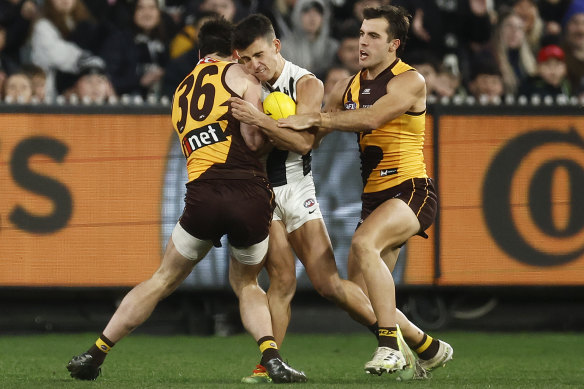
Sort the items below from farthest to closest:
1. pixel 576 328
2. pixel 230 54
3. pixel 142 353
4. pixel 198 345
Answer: pixel 576 328, pixel 198 345, pixel 142 353, pixel 230 54

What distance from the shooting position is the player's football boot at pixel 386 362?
7090 mm

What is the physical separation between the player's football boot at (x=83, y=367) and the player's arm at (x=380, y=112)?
1.89m

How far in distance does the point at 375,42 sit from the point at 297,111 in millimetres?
758

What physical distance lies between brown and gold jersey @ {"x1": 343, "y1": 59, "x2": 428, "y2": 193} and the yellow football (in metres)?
0.58

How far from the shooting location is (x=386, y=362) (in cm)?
714

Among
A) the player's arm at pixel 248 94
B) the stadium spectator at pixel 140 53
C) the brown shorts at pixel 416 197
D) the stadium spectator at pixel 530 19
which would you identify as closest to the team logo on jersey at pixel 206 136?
the player's arm at pixel 248 94

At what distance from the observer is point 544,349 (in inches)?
404

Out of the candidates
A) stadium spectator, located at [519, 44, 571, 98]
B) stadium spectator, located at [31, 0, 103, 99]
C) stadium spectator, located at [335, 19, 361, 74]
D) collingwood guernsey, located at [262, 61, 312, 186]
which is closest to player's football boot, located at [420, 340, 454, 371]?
collingwood guernsey, located at [262, 61, 312, 186]

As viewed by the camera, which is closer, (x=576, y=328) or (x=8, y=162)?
(x=8, y=162)

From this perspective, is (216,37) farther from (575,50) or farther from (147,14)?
(575,50)

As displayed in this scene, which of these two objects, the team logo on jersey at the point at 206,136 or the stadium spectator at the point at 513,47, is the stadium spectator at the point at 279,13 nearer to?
the stadium spectator at the point at 513,47

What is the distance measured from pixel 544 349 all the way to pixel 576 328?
→ 141 cm

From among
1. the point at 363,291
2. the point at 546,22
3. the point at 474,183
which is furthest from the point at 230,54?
the point at 546,22

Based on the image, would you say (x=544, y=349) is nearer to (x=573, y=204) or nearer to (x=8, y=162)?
(x=573, y=204)
